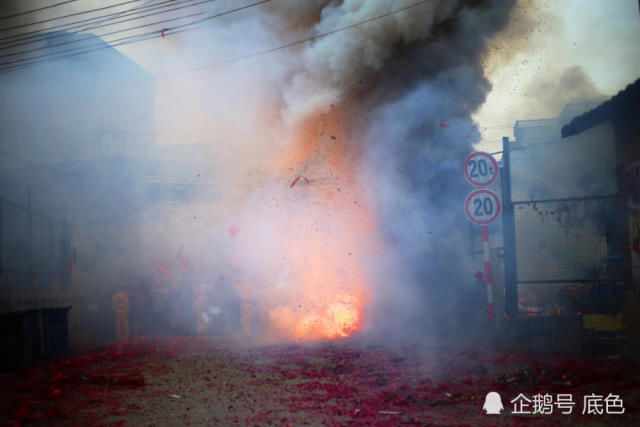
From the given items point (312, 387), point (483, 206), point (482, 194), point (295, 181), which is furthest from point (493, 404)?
point (295, 181)

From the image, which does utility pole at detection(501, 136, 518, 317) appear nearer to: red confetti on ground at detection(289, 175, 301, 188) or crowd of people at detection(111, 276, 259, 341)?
red confetti on ground at detection(289, 175, 301, 188)

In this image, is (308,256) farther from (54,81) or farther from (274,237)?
(54,81)

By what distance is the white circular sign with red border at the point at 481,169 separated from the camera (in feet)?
26.5

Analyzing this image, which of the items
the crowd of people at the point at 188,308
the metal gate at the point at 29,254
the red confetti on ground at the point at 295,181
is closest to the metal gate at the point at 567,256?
the red confetti on ground at the point at 295,181

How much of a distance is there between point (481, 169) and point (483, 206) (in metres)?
0.58

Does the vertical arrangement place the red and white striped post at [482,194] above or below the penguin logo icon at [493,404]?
above

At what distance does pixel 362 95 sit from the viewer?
1155cm

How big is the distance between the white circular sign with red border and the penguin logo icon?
3.66 m

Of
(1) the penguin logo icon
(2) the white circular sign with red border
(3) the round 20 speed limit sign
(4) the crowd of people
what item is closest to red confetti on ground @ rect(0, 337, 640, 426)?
(1) the penguin logo icon

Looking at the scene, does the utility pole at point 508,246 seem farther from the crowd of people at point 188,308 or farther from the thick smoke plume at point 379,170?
the crowd of people at point 188,308

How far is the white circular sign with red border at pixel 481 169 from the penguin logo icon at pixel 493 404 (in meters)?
3.66

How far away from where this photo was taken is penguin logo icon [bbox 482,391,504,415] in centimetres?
489

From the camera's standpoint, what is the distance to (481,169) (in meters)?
8.16

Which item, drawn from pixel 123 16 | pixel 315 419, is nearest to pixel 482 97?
pixel 315 419
